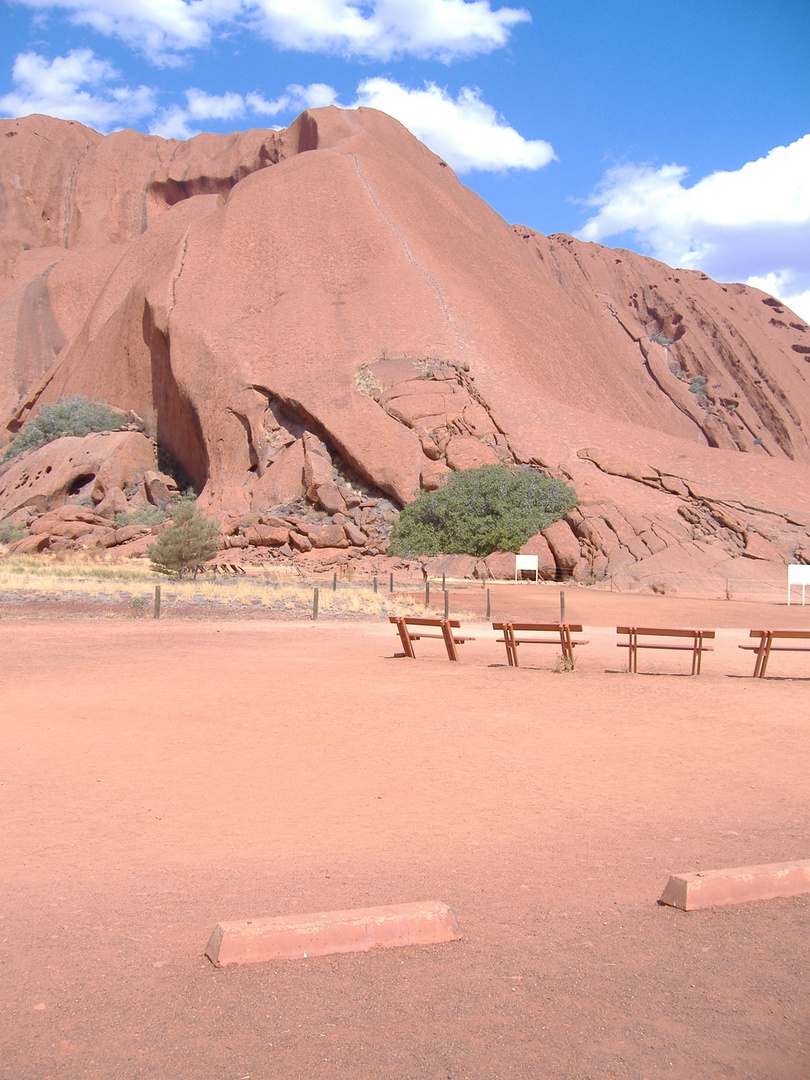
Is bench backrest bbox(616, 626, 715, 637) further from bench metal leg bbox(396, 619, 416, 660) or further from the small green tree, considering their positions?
the small green tree

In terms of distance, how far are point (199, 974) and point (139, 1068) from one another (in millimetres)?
609

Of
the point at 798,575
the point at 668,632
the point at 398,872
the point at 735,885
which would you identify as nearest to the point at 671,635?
the point at 668,632

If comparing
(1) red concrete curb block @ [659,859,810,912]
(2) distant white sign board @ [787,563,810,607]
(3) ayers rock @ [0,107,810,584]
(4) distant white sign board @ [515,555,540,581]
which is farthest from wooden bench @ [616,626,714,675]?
(3) ayers rock @ [0,107,810,584]

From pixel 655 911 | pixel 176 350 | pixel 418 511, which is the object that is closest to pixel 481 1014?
pixel 655 911

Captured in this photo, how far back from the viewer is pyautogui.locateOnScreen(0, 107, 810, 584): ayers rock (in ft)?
110

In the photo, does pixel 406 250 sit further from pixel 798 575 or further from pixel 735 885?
pixel 735 885

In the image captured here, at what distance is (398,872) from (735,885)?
1.69m

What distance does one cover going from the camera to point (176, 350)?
1713 inches

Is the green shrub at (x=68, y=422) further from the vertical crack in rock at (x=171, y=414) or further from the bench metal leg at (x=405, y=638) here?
the bench metal leg at (x=405, y=638)

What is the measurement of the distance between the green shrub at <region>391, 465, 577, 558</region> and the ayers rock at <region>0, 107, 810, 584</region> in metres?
1.09

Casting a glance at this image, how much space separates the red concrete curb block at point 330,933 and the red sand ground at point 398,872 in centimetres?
6

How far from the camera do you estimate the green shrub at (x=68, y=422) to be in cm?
4844

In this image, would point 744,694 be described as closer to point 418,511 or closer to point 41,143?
point 418,511

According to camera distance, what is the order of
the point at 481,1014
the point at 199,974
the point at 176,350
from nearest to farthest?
the point at 481,1014
the point at 199,974
the point at 176,350
